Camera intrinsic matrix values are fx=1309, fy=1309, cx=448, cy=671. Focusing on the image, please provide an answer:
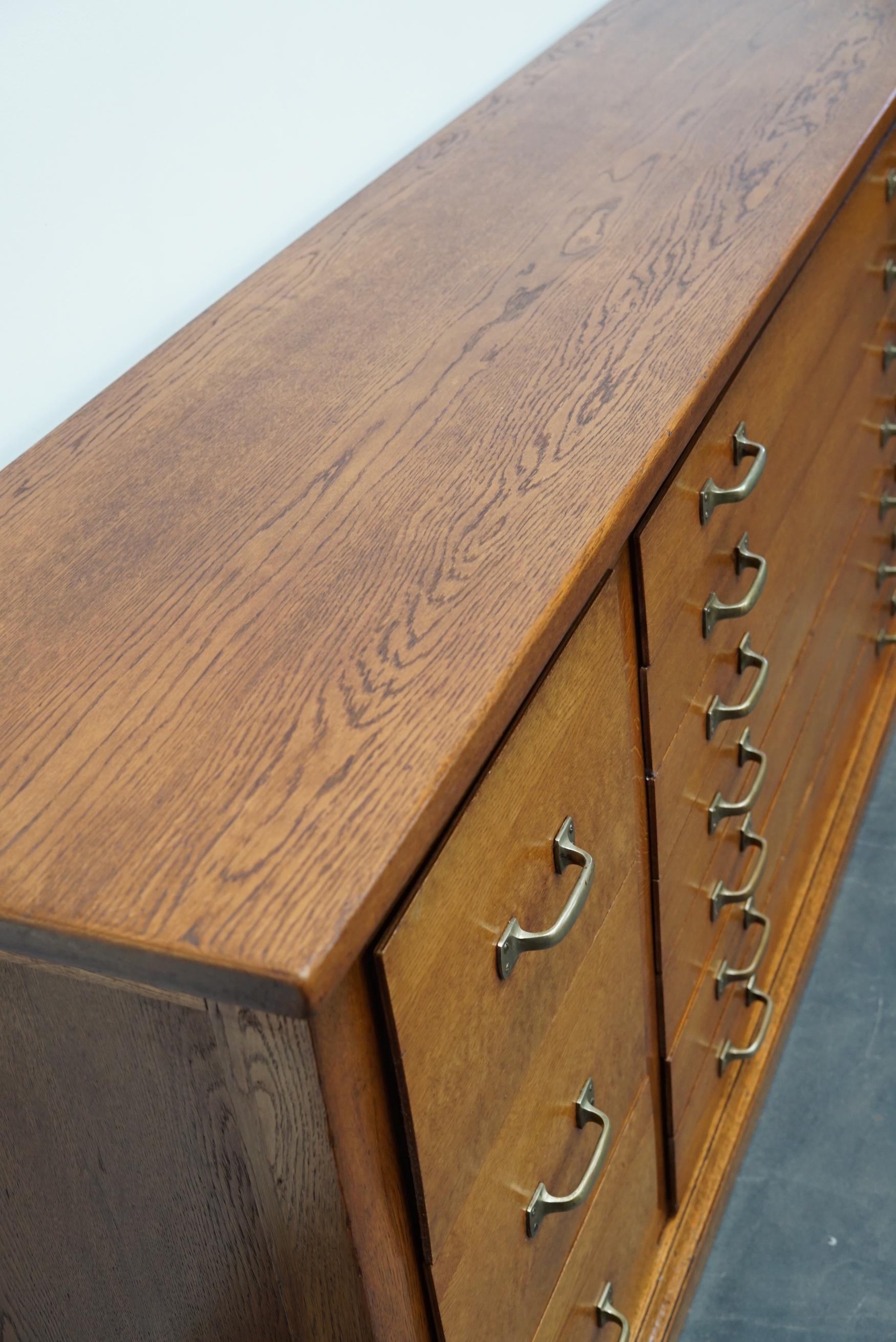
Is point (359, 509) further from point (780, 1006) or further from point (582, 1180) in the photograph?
point (780, 1006)

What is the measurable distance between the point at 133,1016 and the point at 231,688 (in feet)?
0.54

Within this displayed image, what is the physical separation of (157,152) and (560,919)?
0.67 m

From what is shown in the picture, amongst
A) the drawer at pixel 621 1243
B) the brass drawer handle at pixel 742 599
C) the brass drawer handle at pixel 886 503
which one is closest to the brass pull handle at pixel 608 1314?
the drawer at pixel 621 1243

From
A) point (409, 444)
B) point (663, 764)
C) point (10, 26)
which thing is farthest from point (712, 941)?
point (10, 26)

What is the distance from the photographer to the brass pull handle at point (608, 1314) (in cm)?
100

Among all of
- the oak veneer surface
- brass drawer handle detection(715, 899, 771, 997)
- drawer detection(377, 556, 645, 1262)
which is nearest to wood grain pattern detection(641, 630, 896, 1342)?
brass drawer handle detection(715, 899, 771, 997)

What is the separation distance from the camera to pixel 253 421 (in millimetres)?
887

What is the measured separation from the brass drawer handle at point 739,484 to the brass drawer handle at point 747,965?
0.43 m

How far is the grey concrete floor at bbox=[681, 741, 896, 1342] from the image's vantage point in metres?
1.26

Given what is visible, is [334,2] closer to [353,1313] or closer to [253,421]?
[253,421]

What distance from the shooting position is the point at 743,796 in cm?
123

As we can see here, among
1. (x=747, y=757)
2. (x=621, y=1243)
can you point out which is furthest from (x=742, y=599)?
(x=621, y=1243)

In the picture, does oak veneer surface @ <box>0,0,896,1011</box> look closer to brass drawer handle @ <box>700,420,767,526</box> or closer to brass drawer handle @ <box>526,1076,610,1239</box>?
brass drawer handle @ <box>700,420,767,526</box>

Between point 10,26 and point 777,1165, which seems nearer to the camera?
point 10,26
